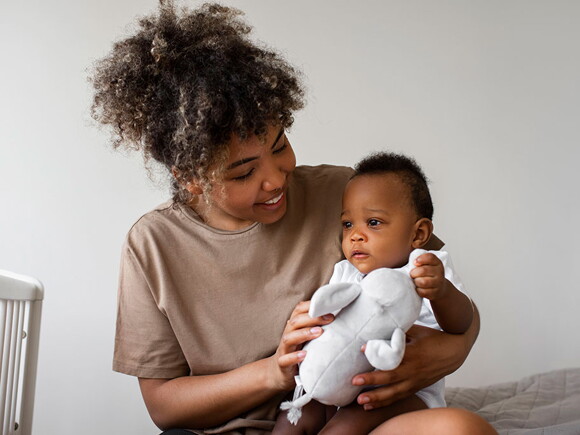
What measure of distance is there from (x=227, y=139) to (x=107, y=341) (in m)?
1.25

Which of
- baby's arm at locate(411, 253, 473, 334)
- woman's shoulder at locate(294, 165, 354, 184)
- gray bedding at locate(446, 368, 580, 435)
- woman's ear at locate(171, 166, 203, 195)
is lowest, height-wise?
gray bedding at locate(446, 368, 580, 435)

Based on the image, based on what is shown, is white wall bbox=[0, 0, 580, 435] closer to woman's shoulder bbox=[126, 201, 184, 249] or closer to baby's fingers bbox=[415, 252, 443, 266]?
woman's shoulder bbox=[126, 201, 184, 249]

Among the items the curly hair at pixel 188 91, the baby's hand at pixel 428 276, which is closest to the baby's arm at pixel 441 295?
the baby's hand at pixel 428 276

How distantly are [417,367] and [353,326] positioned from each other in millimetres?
173

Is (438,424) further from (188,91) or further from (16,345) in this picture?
(16,345)

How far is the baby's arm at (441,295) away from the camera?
1170 mm

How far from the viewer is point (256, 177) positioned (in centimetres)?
137

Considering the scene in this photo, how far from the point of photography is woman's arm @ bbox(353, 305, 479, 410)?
1.21 metres

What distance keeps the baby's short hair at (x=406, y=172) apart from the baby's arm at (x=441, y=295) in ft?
0.75

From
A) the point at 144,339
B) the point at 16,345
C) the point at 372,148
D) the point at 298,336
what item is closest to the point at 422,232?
the point at 298,336

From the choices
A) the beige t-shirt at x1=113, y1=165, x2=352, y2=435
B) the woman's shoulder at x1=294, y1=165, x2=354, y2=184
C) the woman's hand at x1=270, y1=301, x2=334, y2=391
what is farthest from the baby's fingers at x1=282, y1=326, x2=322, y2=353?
the woman's shoulder at x1=294, y1=165, x2=354, y2=184

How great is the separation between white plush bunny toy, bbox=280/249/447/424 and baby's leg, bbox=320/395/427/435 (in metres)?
0.08

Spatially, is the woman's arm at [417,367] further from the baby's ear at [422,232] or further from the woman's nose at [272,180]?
the woman's nose at [272,180]

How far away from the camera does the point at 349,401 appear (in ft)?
4.03
